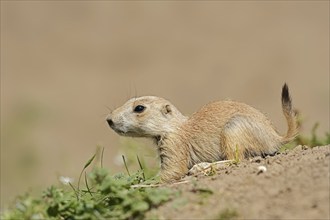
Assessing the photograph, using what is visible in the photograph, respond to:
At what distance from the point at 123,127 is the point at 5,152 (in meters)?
4.44

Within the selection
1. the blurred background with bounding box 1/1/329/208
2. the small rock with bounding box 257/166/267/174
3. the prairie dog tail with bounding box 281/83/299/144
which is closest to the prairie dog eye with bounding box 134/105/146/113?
the prairie dog tail with bounding box 281/83/299/144

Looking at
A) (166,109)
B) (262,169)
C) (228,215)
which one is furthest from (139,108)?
(228,215)

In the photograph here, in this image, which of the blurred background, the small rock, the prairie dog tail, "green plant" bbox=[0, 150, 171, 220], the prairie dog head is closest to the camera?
"green plant" bbox=[0, 150, 171, 220]

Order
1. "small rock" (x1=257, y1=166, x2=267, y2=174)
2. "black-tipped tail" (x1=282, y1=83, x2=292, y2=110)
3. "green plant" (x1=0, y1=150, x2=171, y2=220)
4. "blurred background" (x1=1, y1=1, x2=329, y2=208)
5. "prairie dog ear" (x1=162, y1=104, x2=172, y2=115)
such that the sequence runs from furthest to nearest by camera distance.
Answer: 1. "blurred background" (x1=1, y1=1, x2=329, y2=208)
2. "prairie dog ear" (x1=162, y1=104, x2=172, y2=115)
3. "black-tipped tail" (x1=282, y1=83, x2=292, y2=110)
4. "small rock" (x1=257, y1=166, x2=267, y2=174)
5. "green plant" (x1=0, y1=150, x2=171, y2=220)

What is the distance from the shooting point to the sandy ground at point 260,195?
5730 mm

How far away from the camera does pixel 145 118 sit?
8.36 metres

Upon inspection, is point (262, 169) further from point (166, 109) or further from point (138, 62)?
point (138, 62)

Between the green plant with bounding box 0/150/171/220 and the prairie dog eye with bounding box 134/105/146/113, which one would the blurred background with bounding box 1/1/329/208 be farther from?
the green plant with bounding box 0/150/171/220

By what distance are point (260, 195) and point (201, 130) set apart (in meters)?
2.14

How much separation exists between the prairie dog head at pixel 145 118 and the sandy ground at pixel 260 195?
1773 mm

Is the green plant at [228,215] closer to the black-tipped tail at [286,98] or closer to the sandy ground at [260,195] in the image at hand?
the sandy ground at [260,195]

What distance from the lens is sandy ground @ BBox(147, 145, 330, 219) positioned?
18.8 ft

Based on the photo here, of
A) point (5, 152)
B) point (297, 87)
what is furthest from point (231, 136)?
point (297, 87)

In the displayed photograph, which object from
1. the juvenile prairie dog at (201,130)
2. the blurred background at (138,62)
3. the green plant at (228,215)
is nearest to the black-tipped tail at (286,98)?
the juvenile prairie dog at (201,130)
